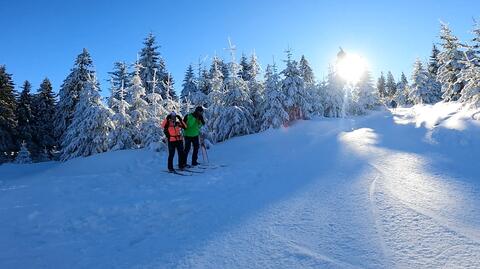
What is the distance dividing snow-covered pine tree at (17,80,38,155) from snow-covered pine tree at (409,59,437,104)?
5167 cm

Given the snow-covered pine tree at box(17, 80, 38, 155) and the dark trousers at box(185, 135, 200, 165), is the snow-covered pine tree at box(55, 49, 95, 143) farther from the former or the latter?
the dark trousers at box(185, 135, 200, 165)

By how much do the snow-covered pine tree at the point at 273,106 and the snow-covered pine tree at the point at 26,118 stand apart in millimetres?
28799

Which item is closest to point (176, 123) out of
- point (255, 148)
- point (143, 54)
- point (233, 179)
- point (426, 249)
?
point (233, 179)

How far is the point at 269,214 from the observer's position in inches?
237

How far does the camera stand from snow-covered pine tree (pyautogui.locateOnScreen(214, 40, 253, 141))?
20.8 m

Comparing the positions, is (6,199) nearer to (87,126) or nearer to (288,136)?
(288,136)

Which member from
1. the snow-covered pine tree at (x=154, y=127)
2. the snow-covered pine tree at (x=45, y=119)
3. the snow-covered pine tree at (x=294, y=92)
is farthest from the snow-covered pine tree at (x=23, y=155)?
the snow-covered pine tree at (x=294, y=92)

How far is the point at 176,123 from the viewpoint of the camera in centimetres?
1169

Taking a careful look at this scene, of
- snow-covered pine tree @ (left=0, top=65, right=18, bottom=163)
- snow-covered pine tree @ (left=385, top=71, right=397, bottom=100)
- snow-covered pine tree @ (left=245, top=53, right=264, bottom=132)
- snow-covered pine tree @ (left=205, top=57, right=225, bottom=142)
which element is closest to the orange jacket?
snow-covered pine tree @ (left=205, top=57, right=225, bottom=142)

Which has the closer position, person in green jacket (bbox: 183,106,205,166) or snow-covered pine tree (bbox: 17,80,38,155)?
person in green jacket (bbox: 183,106,205,166)

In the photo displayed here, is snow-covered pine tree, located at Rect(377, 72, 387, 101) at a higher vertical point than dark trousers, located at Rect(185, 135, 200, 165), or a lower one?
higher

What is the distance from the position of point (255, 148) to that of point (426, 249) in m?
10.9

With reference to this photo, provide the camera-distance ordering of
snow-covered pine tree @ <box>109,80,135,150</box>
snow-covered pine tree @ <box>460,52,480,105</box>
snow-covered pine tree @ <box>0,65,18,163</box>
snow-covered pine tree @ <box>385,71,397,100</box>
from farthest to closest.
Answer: snow-covered pine tree @ <box>385,71,397,100</box>, snow-covered pine tree @ <box>0,65,18,163</box>, snow-covered pine tree @ <box>109,80,135,150</box>, snow-covered pine tree @ <box>460,52,480,105</box>

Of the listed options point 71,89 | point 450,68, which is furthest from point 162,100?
point 450,68
